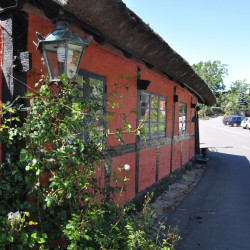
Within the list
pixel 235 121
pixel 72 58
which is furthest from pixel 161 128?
pixel 235 121

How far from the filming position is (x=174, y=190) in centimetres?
664

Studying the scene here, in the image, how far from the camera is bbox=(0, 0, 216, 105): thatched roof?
2.17m

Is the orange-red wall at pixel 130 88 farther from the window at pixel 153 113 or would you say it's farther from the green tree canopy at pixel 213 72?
the green tree canopy at pixel 213 72

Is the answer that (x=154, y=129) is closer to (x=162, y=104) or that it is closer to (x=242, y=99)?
(x=162, y=104)

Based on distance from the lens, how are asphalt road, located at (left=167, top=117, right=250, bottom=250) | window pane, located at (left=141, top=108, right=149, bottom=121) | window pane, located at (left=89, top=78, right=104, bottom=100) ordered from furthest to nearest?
1. window pane, located at (left=141, top=108, right=149, bottom=121)
2. asphalt road, located at (left=167, top=117, right=250, bottom=250)
3. window pane, located at (left=89, top=78, right=104, bottom=100)

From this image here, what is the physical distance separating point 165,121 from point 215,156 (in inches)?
284

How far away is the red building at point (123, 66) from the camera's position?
220 centimetres

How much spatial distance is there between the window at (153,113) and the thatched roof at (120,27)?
0.84 metres

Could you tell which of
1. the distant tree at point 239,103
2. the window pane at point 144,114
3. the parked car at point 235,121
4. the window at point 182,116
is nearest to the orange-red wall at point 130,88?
the window pane at point 144,114

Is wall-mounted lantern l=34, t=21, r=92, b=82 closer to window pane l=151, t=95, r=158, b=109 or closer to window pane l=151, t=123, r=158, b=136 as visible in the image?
window pane l=151, t=95, r=158, b=109

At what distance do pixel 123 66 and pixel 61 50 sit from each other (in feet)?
7.35

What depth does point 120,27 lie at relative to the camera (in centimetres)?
274

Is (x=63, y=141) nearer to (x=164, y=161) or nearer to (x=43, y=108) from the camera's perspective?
(x=43, y=108)

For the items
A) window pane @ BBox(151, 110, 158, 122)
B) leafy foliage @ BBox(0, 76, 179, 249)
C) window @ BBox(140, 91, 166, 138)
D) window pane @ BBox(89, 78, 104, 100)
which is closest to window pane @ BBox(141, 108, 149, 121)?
window @ BBox(140, 91, 166, 138)
